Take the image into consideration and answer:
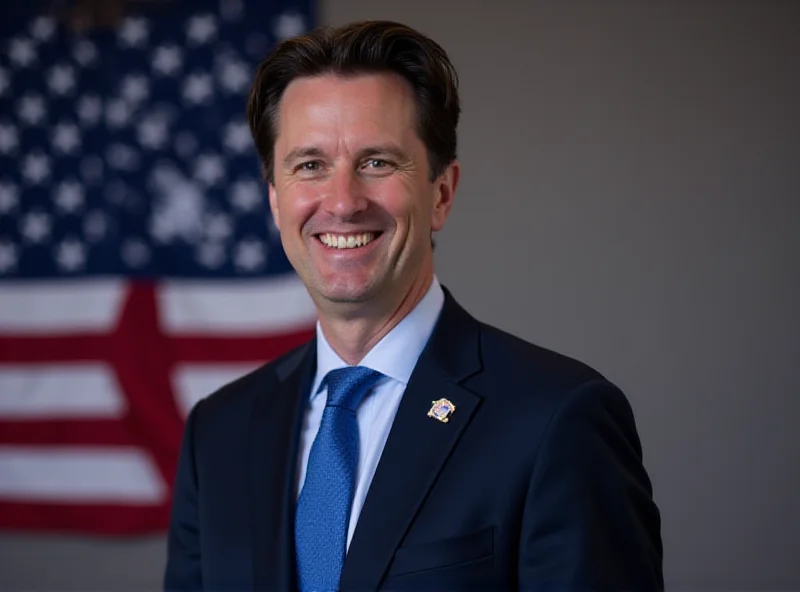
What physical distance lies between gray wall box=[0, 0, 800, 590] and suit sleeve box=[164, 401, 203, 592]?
1.77m

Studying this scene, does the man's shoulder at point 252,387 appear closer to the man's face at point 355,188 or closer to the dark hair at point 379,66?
the man's face at point 355,188

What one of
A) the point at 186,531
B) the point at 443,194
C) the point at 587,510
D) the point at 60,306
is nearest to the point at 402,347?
the point at 443,194

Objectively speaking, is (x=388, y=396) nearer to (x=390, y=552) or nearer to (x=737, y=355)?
(x=390, y=552)

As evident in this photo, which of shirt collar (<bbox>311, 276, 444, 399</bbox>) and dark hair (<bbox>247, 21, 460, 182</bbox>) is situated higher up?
dark hair (<bbox>247, 21, 460, 182</bbox>)

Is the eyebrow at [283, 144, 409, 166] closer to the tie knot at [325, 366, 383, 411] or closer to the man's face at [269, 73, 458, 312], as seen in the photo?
the man's face at [269, 73, 458, 312]

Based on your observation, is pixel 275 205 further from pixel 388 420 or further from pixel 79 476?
pixel 79 476

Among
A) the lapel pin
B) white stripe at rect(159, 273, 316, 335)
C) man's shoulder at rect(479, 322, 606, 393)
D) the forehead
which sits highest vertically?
the forehead

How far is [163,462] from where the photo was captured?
3.34 metres

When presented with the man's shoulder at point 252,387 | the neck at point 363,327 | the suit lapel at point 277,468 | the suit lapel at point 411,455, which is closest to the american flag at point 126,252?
the man's shoulder at point 252,387

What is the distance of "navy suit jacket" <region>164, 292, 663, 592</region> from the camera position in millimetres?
1236

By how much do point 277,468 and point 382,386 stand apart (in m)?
0.21

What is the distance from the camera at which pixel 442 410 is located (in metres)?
1.38

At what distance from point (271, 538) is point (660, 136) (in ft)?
7.18

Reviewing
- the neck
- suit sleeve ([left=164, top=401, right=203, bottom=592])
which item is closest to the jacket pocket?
the neck
